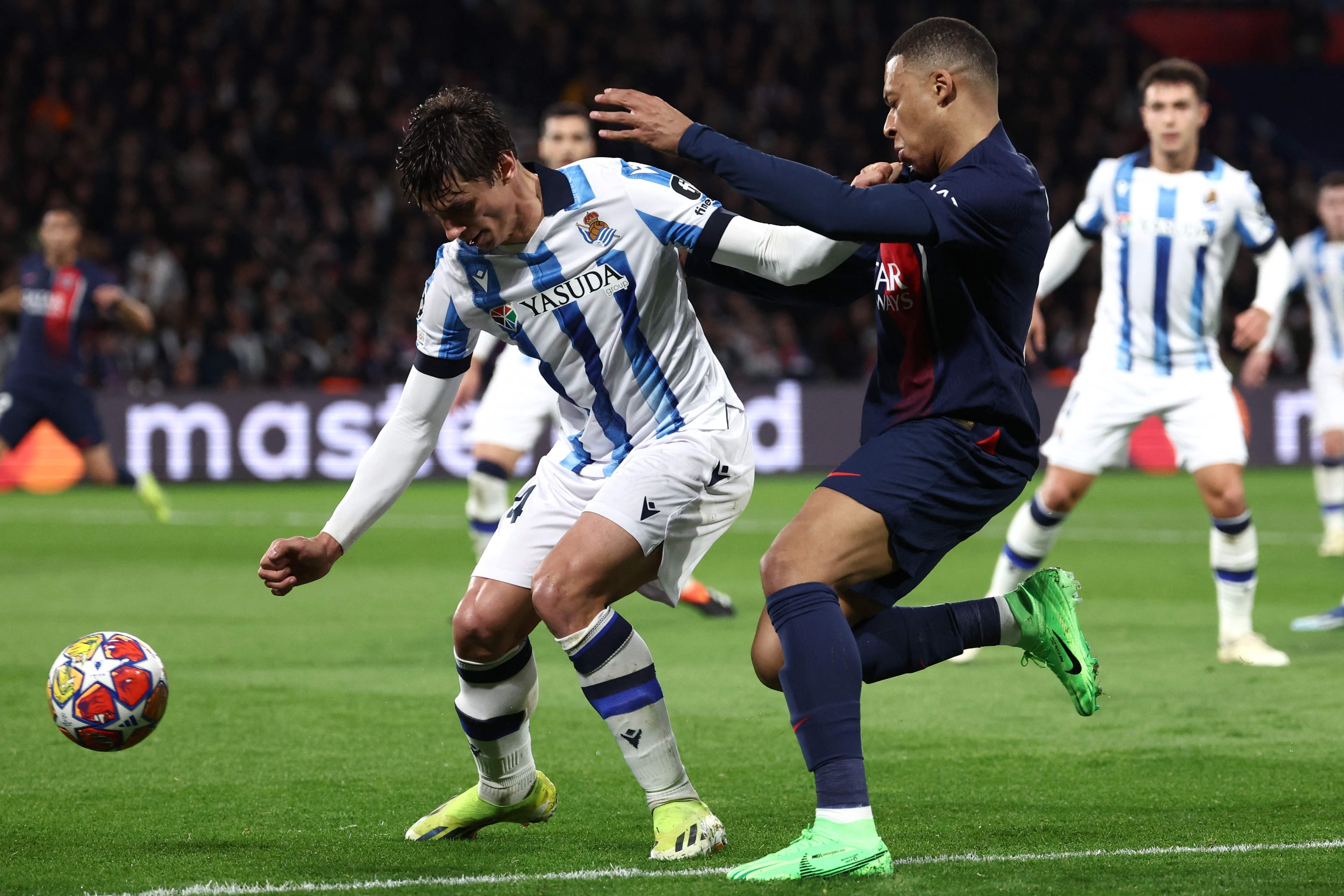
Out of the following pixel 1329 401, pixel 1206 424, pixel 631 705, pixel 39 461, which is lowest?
pixel 39 461

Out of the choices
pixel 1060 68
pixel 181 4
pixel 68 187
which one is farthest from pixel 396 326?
pixel 1060 68

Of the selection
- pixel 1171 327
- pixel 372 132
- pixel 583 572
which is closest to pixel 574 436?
pixel 583 572

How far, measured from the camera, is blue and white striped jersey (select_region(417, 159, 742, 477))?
12.7ft

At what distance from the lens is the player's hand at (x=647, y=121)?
3.40m

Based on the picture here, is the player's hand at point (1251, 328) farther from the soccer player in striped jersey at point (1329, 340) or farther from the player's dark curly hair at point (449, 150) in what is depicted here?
the soccer player in striped jersey at point (1329, 340)

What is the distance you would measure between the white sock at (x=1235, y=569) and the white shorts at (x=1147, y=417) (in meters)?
0.27

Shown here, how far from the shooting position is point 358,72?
68.4 feet

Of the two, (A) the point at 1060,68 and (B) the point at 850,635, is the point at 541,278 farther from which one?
(A) the point at 1060,68

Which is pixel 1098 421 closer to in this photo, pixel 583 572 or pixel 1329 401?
pixel 583 572

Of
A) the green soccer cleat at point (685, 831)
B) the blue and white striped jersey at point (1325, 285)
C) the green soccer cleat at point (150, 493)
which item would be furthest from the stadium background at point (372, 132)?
the green soccer cleat at point (685, 831)

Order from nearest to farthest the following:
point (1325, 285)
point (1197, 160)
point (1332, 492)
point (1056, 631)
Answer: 1. point (1056, 631)
2. point (1197, 160)
3. point (1332, 492)
4. point (1325, 285)

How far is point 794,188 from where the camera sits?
3.30 metres

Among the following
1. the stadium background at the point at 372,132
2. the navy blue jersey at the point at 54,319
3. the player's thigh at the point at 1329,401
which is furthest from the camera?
the stadium background at the point at 372,132

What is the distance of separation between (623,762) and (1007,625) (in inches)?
56.3
